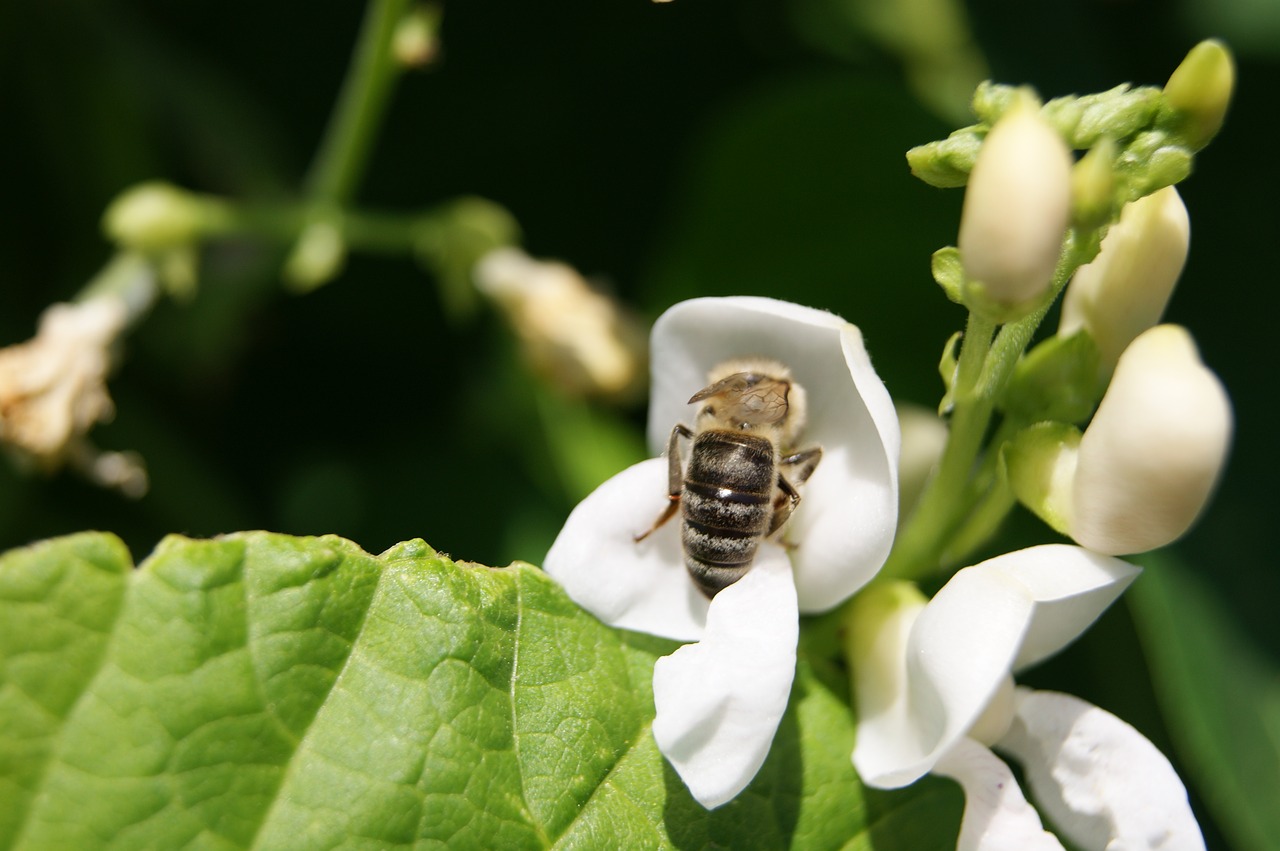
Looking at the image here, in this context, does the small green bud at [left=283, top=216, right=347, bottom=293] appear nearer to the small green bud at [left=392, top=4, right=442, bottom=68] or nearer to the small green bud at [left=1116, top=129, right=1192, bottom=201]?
the small green bud at [left=392, top=4, right=442, bottom=68]

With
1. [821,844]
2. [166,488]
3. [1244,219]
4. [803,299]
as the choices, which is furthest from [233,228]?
[1244,219]

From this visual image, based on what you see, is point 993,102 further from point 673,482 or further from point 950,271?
point 673,482

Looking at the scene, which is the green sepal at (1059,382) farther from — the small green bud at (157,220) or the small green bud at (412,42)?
the small green bud at (157,220)

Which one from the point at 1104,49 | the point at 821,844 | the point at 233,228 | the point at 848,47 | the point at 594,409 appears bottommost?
the point at 821,844

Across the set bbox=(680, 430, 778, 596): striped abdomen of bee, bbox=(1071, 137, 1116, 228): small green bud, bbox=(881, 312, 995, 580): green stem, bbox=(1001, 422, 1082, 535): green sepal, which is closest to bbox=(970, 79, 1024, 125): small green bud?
bbox=(1071, 137, 1116, 228): small green bud

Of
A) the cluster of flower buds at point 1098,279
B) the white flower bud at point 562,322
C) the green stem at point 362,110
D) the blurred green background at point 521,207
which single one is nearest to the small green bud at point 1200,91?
the cluster of flower buds at point 1098,279

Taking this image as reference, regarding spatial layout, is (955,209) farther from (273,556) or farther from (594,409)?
(273,556)

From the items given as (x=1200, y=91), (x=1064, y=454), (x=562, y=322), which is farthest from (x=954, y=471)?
(x=562, y=322)
